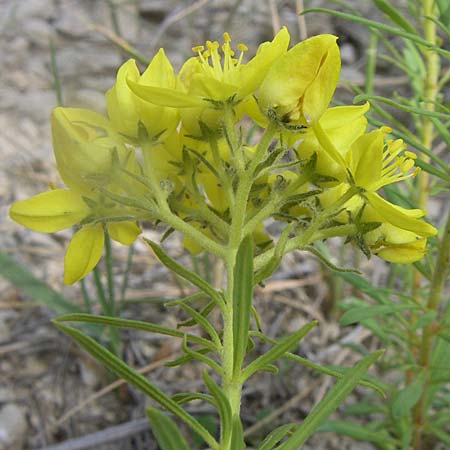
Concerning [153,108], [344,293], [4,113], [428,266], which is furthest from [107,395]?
[4,113]

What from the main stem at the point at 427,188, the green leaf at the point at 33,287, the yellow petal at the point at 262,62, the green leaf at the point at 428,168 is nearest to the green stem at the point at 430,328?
the main stem at the point at 427,188

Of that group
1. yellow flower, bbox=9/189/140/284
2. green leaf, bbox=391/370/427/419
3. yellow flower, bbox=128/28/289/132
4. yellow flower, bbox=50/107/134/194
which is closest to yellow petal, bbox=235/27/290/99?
yellow flower, bbox=128/28/289/132

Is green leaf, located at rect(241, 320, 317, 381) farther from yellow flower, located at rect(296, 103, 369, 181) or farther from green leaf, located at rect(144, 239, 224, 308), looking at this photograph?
yellow flower, located at rect(296, 103, 369, 181)

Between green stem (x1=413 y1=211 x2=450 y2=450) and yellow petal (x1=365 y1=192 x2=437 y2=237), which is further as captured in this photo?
green stem (x1=413 y1=211 x2=450 y2=450)

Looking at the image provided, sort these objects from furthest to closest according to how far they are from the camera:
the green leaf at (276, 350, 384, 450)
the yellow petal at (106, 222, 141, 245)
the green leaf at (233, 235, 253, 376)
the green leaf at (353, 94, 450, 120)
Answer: the yellow petal at (106, 222, 141, 245)
the green leaf at (353, 94, 450, 120)
the green leaf at (276, 350, 384, 450)
the green leaf at (233, 235, 253, 376)

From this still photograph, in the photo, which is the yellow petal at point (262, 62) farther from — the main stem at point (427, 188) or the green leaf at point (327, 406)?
the main stem at point (427, 188)

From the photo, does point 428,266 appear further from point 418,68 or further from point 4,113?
point 4,113

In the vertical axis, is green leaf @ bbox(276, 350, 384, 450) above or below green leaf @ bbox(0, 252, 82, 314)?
above
